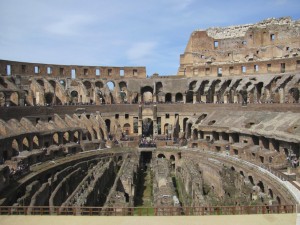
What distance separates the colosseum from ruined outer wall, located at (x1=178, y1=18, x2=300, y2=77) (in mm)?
168

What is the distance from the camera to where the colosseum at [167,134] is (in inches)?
868

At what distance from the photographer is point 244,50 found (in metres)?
53.7

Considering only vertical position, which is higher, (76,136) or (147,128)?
(147,128)

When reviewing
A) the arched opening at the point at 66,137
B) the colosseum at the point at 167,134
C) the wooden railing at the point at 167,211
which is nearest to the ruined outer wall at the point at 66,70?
the colosseum at the point at 167,134

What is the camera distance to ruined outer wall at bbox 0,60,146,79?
152 ft

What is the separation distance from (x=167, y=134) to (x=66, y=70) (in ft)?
62.4

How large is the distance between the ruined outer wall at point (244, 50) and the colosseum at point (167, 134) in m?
0.17

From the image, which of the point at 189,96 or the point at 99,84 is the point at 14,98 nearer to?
the point at 99,84

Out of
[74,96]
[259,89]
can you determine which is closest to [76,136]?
[74,96]

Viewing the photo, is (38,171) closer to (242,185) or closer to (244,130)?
(242,185)

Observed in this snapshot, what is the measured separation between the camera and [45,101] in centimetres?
4584

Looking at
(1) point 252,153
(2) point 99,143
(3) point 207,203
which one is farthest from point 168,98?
(3) point 207,203

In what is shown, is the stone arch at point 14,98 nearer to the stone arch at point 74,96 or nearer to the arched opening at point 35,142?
the arched opening at point 35,142

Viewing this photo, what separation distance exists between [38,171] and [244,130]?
67.6 ft
